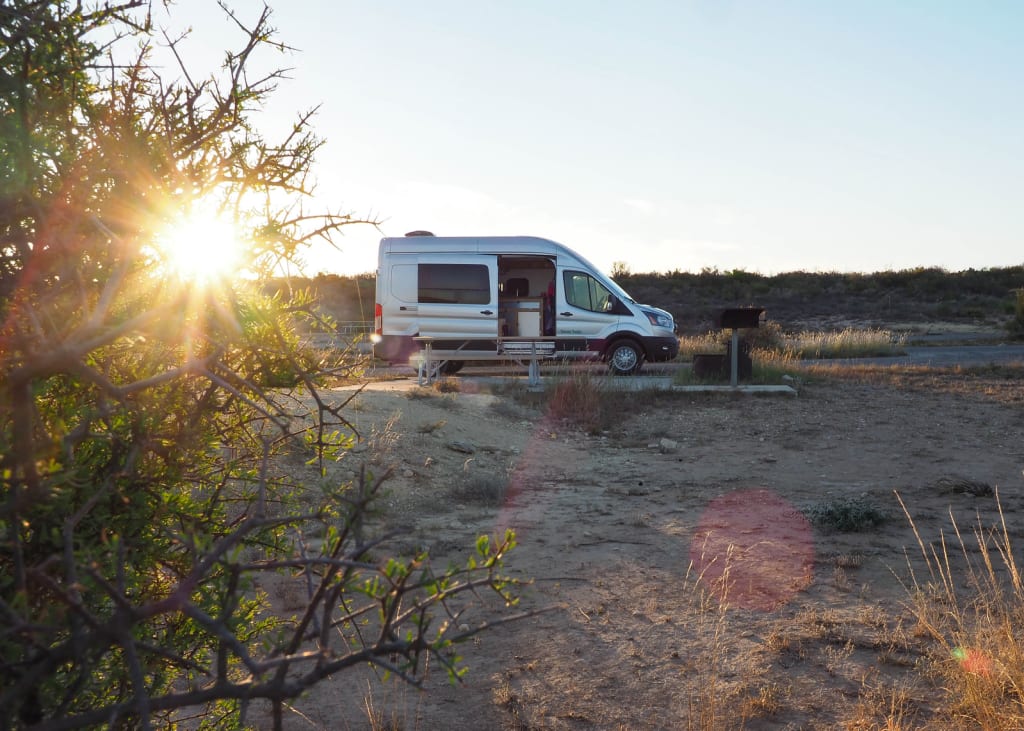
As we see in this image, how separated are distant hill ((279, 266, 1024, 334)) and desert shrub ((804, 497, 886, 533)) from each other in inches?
1009

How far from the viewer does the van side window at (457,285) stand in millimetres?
15523

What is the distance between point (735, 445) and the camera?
9867 millimetres

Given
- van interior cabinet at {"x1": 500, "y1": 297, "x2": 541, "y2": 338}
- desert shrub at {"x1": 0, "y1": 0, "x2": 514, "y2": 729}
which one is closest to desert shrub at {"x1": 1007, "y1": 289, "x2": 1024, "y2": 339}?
van interior cabinet at {"x1": 500, "y1": 297, "x2": 541, "y2": 338}

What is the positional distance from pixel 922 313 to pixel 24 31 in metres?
38.4

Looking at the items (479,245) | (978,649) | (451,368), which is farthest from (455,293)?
(978,649)

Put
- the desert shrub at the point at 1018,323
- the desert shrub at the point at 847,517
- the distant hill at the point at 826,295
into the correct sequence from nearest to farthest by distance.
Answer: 1. the desert shrub at the point at 847,517
2. the desert shrub at the point at 1018,323
3. the distant hill at the point at 826,295

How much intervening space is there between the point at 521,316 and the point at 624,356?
7.59 ft

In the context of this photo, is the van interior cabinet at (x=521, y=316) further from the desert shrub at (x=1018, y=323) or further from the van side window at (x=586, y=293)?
the desert shrub at (x=1018, y=323)

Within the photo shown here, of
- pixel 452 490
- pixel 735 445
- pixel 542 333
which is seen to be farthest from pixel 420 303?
pixel 452 490

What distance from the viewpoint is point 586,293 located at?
1554 centimetres

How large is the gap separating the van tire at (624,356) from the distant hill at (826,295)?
16.5 m

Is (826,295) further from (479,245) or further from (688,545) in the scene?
(688,545)

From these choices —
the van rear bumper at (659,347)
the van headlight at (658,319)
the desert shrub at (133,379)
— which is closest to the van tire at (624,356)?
the van rear bumper at (659,347)

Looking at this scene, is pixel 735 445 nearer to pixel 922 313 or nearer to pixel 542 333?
pixel 542 333
